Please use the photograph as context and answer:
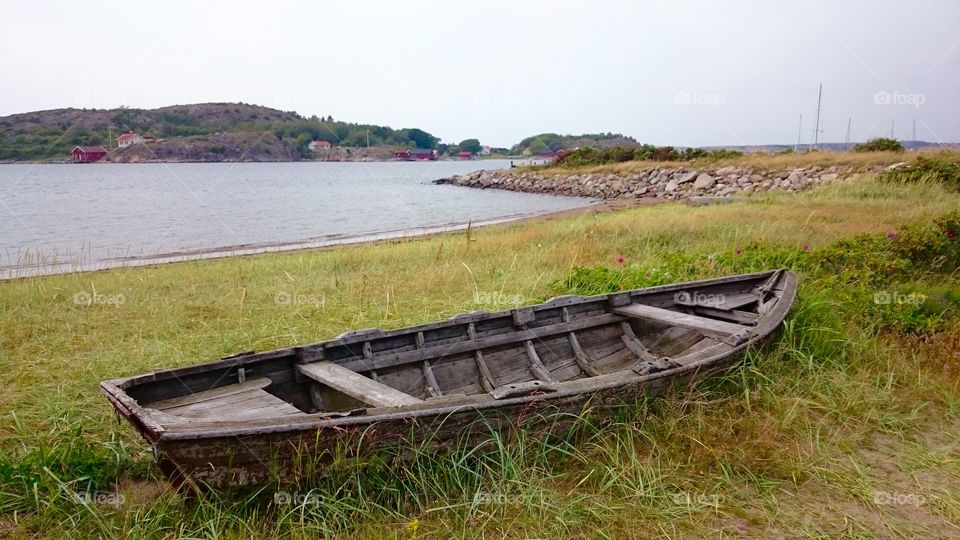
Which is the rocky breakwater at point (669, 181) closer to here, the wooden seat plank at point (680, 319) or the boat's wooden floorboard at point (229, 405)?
the wooden seat plank at point (680, 319)

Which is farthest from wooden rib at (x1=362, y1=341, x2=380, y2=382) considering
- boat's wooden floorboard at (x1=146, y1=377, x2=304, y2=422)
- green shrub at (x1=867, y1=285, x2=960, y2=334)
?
green shrub at (x1=867, y1=285, x2=960, y2=334)

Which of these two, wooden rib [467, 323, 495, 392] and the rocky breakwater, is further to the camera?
the rocky breakwater

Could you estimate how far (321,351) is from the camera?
15.1 ft

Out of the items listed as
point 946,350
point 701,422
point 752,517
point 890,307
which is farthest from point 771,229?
point 752,517

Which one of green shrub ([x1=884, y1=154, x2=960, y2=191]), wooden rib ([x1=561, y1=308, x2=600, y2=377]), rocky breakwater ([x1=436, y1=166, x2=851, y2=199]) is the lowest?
wooden rib ([x1=561, y1=308, x2=600, y2=377])

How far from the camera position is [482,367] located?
5316mm

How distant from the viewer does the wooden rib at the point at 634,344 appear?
19.7ft

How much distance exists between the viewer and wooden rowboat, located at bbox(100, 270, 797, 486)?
3254 mm

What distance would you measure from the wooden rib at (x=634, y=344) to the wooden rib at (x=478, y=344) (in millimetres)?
120

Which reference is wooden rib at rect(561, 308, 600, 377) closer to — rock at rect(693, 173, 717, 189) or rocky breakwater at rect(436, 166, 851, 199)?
rocky breakwater at rect(436, 166, 851, 199)

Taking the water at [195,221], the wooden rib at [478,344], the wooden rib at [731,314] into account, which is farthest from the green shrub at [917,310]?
the water at [195,221]

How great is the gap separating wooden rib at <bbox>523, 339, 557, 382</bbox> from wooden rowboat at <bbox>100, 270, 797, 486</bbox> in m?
0.02

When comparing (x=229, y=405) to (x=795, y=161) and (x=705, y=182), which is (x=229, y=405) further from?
(x=795, y=161)

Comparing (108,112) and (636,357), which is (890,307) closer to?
(636,357)
